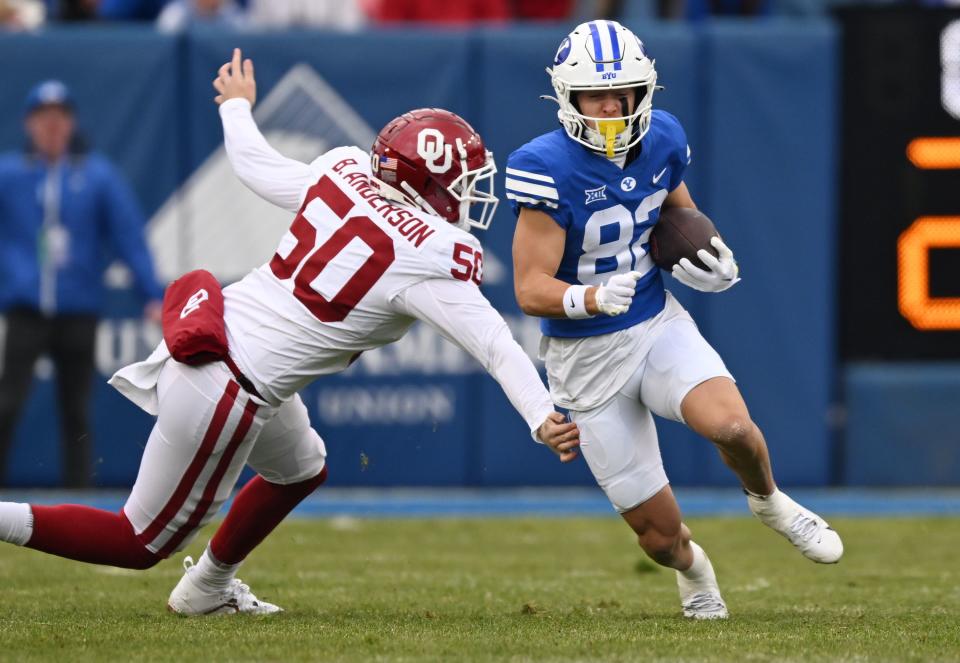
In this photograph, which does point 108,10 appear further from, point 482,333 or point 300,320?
point 482,333

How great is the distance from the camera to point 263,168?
4.86 meters

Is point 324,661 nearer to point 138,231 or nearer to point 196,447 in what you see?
point 196,447

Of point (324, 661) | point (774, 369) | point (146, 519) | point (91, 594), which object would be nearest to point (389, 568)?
point (91, 594)

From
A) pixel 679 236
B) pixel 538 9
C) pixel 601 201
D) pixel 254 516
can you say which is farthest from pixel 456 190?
pixel 538 9

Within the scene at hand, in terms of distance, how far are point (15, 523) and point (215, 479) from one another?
540 millimetres

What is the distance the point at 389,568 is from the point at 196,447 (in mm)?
2168

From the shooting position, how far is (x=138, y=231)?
8.61 m

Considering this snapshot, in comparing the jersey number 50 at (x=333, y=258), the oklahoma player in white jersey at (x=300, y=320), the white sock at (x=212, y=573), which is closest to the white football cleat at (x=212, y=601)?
the white sock at (x=212, y=573)

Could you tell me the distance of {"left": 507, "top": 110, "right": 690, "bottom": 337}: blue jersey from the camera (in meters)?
4.76

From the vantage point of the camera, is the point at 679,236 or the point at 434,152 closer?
the point at 434,152

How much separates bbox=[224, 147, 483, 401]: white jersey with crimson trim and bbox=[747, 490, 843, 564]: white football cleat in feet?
3.72

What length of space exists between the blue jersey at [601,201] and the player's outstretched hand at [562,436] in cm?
89

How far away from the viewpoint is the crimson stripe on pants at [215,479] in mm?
4527

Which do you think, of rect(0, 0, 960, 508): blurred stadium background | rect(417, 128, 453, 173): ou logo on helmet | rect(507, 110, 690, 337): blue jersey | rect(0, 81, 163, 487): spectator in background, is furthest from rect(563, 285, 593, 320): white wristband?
rect(0, 81, 163, 487): spectator in background
